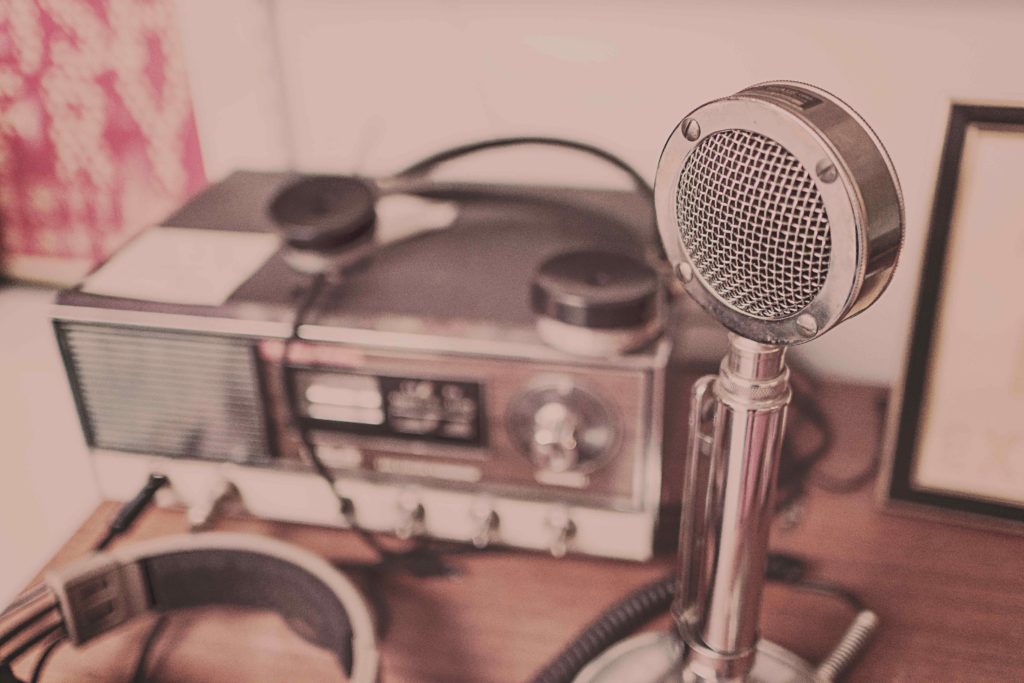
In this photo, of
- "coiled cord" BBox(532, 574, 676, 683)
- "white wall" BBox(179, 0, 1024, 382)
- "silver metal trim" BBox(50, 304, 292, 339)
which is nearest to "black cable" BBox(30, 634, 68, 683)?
"silver metal trim" BBox(50, 304, 292, 339)

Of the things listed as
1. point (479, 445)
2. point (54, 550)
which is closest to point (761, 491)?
point (479, 445)

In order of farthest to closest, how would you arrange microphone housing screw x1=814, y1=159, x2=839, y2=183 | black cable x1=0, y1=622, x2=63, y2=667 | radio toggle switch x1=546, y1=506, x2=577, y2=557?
radio toggle switch x1=546, y1=506, x2=577, y2=557 < black cable x1=0, y1=622, x2=63, y2=667 < microphone housing screw x1=814, y1=159, x2=839, y2=183

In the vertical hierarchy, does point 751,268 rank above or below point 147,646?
above

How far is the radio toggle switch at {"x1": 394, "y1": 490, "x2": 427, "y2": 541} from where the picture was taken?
0.76m

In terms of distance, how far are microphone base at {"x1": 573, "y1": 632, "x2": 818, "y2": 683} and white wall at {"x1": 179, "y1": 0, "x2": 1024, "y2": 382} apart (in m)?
0.35

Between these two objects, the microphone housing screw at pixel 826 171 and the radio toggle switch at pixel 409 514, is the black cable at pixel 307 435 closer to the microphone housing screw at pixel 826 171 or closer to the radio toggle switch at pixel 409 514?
the radio toggle switch at pixel 409 514

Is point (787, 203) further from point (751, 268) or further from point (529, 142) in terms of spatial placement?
point (529, 142)

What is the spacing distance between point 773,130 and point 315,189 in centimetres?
49

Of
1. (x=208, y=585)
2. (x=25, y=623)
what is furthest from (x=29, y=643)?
(x=208, y=585)

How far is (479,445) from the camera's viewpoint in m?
0.74

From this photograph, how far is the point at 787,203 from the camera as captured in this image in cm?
43

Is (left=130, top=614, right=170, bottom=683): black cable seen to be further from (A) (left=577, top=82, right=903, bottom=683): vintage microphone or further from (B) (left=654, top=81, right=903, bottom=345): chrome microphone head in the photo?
(B) (left=654, top=81, right=903, bottom=345): chrome microphone head

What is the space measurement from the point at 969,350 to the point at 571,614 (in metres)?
0.37

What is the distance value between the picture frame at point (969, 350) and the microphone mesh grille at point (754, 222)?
34cm
